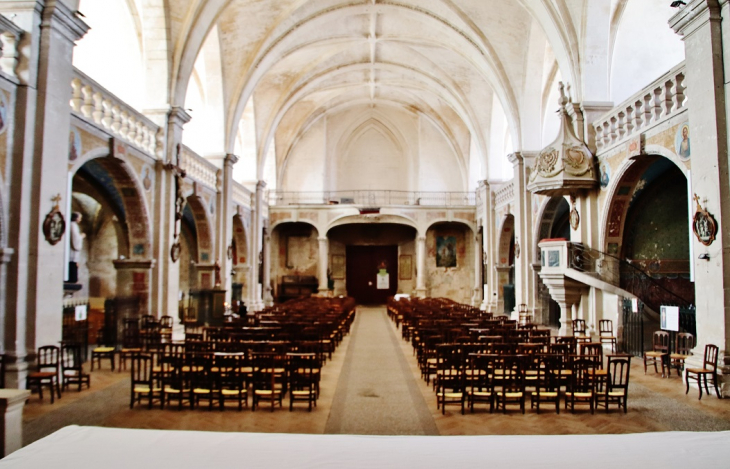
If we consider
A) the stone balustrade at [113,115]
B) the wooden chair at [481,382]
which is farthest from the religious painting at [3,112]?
the wooden chair at [481,382]

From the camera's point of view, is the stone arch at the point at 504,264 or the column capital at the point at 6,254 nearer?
the column capital at the point at 6,254

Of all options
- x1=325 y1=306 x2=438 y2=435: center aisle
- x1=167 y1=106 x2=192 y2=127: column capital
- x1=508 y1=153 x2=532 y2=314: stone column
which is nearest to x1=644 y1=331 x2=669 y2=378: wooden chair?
x1=325 y1=306 x2=438 y2=435: center aisle

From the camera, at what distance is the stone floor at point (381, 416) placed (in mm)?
5957

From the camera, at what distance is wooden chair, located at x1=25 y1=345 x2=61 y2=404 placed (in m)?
7.22

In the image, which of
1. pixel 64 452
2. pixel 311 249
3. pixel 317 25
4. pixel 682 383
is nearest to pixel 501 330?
pixel 682 383

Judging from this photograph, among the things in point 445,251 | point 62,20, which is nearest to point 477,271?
point 445,251

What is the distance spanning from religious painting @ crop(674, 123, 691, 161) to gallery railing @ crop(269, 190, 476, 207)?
19914mm

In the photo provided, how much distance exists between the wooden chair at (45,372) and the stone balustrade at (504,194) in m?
16.9

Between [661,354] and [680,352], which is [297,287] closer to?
[680,352]

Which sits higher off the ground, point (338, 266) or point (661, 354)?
point (338, 266)

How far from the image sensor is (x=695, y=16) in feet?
27.2

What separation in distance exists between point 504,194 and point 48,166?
1777 cm

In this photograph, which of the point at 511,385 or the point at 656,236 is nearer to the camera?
the point at 511,385

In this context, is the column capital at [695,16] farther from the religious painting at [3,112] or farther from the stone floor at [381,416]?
the religious painting at [3,112]
